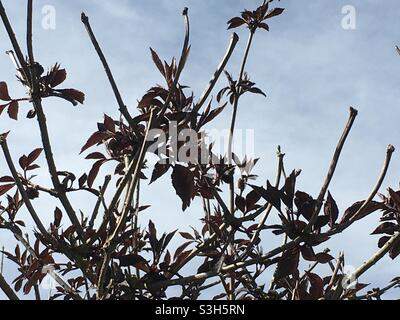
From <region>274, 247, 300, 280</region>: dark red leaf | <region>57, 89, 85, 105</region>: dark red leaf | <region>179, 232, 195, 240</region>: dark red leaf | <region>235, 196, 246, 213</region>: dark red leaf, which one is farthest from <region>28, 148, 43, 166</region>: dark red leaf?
<region>274, 247, 300, 280</region>: dark red leaf

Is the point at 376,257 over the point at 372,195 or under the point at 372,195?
under

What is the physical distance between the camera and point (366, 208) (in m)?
2.39

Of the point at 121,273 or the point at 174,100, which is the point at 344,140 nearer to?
the point at 174,100

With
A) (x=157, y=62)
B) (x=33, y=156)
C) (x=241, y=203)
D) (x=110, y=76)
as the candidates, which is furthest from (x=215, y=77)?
(x=33, y=156)

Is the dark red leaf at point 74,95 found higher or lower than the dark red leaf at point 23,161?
higher

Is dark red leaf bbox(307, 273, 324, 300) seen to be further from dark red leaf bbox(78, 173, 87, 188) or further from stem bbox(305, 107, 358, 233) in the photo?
dark red leaf bbox(78, 173, 87, 188)

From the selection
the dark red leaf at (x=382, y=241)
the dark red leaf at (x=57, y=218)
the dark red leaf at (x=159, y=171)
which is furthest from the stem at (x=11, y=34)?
the dark red leaf at (x=382, y=241)

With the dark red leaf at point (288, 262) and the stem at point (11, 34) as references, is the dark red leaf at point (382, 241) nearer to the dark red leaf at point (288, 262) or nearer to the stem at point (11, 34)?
the dark red leaf at point (288, 262)

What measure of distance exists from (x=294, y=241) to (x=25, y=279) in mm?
1336

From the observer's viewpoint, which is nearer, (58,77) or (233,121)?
(58,77)

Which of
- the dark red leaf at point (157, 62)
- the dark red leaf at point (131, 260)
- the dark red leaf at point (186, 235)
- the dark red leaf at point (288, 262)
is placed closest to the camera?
the dark red leaf at point (288, 262)

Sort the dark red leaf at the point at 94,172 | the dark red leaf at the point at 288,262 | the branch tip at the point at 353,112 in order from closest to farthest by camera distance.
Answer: the branch tip at the point at 353,112 → the dark red leaf at the point at 288,262 → the dark red leaf at the point at 94,172

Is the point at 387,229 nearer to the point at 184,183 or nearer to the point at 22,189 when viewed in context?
the point at 184,183

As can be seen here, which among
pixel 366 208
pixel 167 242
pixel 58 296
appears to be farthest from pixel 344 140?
pixel 58 296
